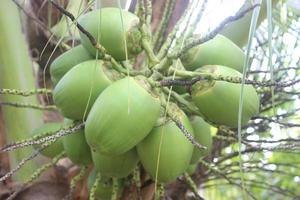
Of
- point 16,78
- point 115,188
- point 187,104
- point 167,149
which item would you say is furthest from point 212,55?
point 16,78

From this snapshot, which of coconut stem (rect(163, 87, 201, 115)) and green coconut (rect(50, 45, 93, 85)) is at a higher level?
green coconut (rect(50, 45, 93, 85))

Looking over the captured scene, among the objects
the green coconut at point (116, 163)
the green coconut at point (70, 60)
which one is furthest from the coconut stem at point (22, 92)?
the green coconut at point (116, 163)

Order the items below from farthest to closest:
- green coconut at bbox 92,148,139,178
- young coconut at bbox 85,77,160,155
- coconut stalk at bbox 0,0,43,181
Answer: coconut stalk at bbox 0,0,43,181, green coconut at bbox 92,148,139,178, young coconut at bbox 85,77,160,155

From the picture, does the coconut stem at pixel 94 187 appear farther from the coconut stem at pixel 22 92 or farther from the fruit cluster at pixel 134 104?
the coconut stem at pixel 22 92

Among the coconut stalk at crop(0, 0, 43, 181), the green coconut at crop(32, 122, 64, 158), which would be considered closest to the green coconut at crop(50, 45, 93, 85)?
the green coconut at crop(32, 122, 64, 158)

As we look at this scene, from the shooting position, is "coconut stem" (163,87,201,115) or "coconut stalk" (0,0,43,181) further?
"coconut stalk" (0,0,43,181)

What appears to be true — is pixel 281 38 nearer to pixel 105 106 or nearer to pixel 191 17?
pixel 191 17

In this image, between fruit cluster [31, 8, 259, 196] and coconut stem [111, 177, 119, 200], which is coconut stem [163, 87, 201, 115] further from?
coconut stem [111, 177, 119, 200]
